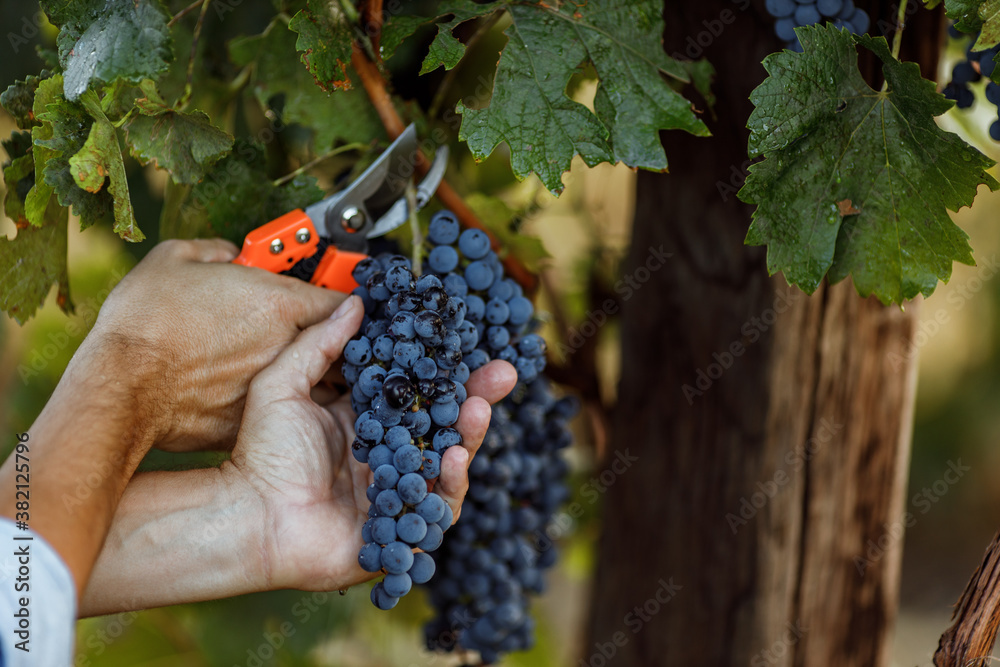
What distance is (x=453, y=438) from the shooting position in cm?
76

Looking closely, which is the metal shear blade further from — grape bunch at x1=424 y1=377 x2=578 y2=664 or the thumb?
grape bunch at x1=424 y1=377 x2=578 y2=664

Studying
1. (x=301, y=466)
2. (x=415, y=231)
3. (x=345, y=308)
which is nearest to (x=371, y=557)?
(x=301, y=466)

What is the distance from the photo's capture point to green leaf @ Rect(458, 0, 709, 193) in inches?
31.6

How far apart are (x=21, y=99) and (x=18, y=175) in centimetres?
9

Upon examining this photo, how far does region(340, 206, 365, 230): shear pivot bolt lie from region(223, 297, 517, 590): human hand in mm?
139

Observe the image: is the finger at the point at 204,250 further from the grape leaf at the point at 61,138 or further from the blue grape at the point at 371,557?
the blue grape at the point at 371,557

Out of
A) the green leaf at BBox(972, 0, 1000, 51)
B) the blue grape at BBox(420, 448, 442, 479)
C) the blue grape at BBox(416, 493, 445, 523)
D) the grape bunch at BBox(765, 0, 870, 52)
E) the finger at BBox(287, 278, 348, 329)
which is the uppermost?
the green leaf at BBox(972, 0, 1000, 51)

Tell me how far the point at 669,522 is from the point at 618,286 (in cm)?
44

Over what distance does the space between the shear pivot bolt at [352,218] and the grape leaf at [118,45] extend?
267 millimetres

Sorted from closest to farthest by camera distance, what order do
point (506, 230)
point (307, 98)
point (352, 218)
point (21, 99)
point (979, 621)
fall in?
point (979, 621) → point (21, 99) → point (352, 218) → point (307, 98) → point (506, 230)

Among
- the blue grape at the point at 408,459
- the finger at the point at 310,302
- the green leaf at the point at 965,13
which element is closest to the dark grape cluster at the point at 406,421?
the blue grape at the point at 408,459

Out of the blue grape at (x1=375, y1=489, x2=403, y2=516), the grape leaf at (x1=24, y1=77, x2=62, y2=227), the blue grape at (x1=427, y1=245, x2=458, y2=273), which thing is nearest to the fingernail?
the blue grape at (x1=427, y1=245, x2=458, y2=273)

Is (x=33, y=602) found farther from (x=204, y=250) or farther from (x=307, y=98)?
(x=307, y=98)

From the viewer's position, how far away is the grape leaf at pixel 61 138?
734mm
